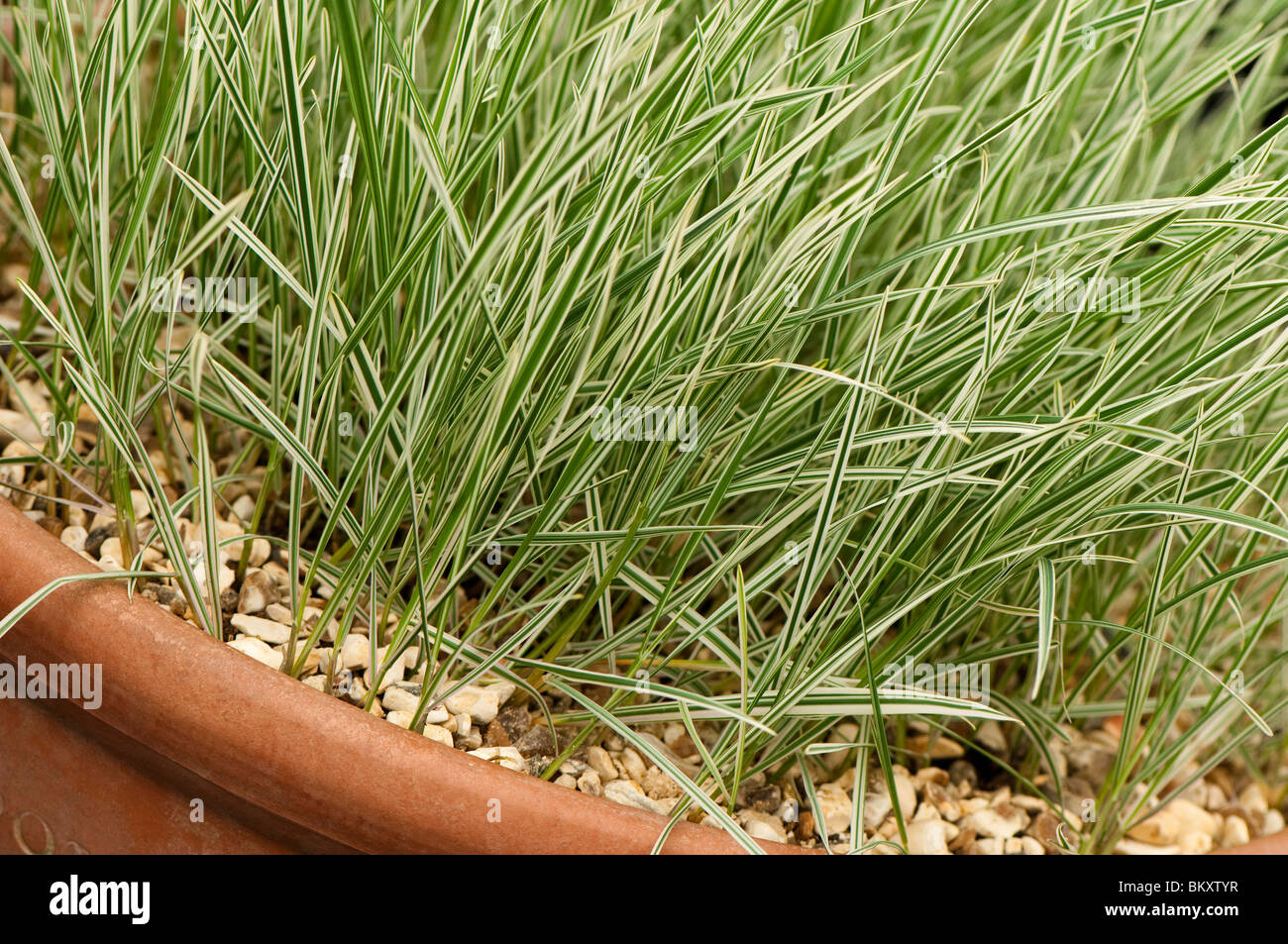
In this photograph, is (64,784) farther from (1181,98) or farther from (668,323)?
(1181,98)

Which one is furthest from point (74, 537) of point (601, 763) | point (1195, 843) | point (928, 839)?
point (1195, 843)

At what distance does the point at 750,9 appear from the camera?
2.17 feet

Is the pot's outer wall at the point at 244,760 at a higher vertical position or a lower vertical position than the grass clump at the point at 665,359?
lower

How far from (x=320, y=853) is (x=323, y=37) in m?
0.56

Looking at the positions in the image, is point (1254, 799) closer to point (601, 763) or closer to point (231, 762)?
point (601, 763)

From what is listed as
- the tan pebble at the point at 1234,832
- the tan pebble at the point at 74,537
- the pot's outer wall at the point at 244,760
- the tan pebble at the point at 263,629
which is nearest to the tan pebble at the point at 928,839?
the pot's outer wall at the point at 244,760

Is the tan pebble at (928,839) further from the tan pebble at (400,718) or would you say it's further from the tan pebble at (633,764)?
the tan pebble at (400,718)

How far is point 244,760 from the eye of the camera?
58 cm

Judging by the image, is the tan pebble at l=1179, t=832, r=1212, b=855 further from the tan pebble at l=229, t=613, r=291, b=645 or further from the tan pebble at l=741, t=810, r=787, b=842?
the tan pebble at l=229, t=613, r=291, b=645

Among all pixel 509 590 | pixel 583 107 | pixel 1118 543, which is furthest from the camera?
pixel 1118 543

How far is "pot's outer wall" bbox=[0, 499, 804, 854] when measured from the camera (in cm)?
58

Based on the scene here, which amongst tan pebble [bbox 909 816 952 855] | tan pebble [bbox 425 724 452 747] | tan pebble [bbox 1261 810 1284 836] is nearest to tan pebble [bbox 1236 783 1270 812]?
tan pebble [bbox 1261 810 1284 836]

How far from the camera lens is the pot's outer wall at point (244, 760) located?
0.58 m
